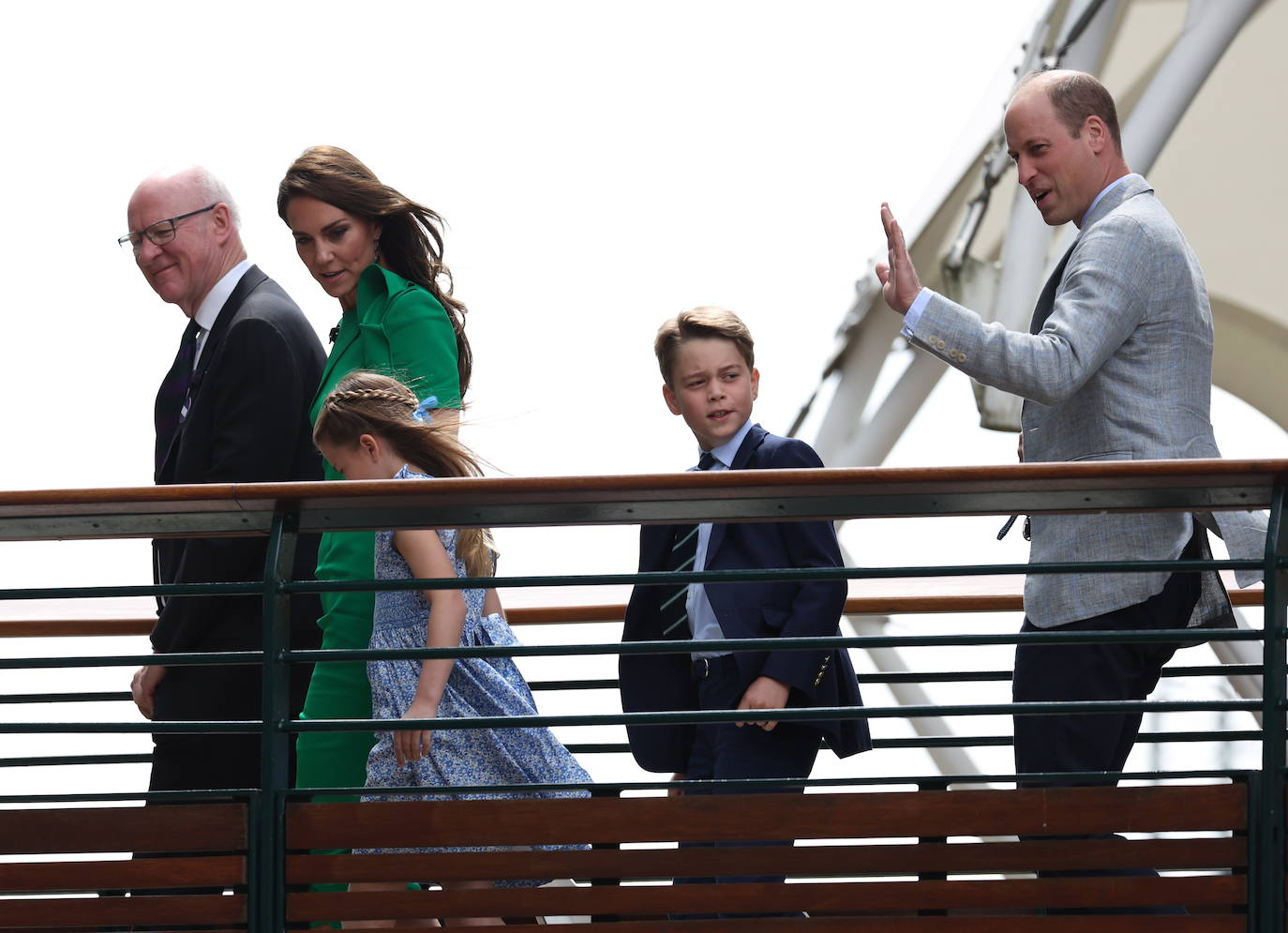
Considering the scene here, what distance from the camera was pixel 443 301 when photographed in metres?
3.87

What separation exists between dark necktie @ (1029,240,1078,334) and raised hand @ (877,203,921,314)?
302 mm

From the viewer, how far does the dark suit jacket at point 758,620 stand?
11.4 ft

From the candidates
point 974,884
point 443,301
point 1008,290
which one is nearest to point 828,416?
point 1008,290

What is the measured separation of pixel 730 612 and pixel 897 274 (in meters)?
0.79

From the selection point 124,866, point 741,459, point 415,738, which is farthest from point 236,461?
point 741,459

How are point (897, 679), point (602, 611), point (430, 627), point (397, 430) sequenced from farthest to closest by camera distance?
point (602, 611), point (897, 679), point (397, 430), point (430, 627)

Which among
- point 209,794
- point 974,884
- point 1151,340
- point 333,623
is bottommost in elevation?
point 974,884

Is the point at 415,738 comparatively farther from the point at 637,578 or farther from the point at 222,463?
the point at 222,463

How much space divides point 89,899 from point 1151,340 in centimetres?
224

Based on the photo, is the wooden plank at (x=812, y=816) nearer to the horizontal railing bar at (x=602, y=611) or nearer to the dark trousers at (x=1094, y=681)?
the dark trousers at (x=1094, y=681)

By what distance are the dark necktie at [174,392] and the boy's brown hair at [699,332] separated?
1.10 metres

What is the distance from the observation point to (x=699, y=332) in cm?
367

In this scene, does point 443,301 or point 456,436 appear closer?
point 456,436

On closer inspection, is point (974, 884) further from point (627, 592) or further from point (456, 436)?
point (627, 592)
